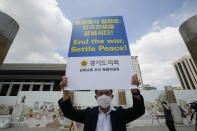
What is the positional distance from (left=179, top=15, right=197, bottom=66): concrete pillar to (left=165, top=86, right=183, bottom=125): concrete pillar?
27.1ft

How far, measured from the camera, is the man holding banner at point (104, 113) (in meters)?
1.32

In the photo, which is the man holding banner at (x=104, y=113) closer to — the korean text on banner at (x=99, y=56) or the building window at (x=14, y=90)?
the korean text on banner at (x=99, y=56)

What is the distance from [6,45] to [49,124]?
9.50 m

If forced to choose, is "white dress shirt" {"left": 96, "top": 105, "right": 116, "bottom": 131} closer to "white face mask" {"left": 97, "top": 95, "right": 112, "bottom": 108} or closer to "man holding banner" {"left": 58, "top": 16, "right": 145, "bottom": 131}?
"man holding banner" {"left": 58, "top": 16, "right": 145, "bottom": 131}

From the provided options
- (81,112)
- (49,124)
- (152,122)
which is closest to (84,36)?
(81,112)

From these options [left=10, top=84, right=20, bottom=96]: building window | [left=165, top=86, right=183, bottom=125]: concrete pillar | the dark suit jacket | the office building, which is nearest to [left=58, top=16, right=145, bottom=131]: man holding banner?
the dark suit jacket

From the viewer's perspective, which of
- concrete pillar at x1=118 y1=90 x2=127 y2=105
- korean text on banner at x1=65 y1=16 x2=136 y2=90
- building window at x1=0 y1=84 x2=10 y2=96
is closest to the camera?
korean text on banner at x1=65 y1=16 x2=136 y2=90

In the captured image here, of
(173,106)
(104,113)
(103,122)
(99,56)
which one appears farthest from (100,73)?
(173,106)

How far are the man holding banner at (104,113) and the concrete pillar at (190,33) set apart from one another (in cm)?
606

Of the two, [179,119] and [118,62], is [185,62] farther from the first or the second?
[118,62]

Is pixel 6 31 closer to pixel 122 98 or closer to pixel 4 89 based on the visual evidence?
pixel 122 98

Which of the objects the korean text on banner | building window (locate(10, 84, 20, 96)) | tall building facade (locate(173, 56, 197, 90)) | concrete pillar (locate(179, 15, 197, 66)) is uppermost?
tall building facade (locate(173, 56, 197, 90))

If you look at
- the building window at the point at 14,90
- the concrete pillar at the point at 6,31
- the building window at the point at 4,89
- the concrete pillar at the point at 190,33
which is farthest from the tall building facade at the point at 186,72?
the building window at the point at 4,89

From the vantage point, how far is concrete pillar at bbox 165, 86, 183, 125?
419 inches
